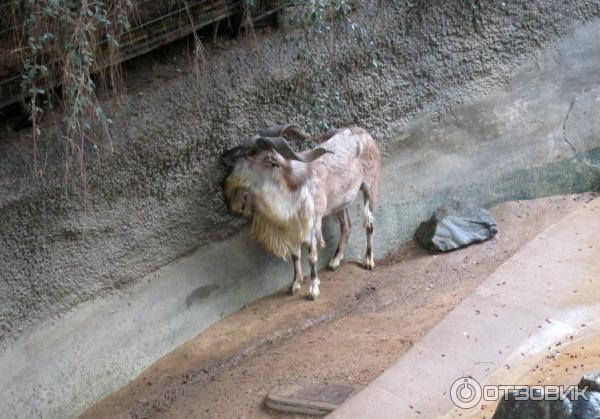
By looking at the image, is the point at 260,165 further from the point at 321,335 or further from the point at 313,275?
the point at 321,335

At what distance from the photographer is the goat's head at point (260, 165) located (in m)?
7.32

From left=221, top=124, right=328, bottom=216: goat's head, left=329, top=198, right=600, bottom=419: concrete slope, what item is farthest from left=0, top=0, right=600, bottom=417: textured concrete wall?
left=329, top=198, right=600, bottom=419: concrete slope

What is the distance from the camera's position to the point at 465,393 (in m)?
5.40

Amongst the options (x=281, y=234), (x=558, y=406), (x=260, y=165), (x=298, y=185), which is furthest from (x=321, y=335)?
(x=558, y=406)

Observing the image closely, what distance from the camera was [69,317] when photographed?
678 cm

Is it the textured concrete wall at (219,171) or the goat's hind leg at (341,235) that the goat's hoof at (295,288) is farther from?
the goat's hind leg at (341,235)

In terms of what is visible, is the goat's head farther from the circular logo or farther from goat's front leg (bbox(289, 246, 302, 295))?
the circular logo

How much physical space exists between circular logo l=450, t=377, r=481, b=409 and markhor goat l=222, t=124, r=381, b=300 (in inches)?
95.7

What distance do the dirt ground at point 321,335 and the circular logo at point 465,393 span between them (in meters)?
0.90

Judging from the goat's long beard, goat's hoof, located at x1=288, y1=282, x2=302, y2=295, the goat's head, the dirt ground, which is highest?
the goat's head

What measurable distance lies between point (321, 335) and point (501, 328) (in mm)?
1574

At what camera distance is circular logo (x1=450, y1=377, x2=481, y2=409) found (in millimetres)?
5277

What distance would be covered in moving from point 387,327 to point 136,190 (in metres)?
2.09

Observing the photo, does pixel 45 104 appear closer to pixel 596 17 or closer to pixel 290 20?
pixel 290 20
